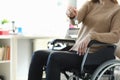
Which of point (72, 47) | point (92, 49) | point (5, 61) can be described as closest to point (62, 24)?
point (5, 61)

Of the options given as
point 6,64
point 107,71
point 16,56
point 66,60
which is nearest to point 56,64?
point 66,60

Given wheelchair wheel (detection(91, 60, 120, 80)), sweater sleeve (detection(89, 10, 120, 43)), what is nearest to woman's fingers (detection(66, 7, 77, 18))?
sweater sleeve (detection(89, 10, 120, 43))

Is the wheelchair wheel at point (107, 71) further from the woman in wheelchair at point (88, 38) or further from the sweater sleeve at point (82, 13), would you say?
the sweater sleeve at point (82, 13)

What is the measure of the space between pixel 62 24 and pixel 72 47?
146cm

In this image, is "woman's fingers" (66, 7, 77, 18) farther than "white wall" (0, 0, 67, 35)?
No

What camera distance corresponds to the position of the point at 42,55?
1.90m

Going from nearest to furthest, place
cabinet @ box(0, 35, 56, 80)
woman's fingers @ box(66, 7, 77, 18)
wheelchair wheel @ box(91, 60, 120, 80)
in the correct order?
wheelchair wheel @ box(91, 60, 120, 80), woman's fingers @ box(66, 7, 77, 18), cabinet @ box(0, 35, 56, 80)

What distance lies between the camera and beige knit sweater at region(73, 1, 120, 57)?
5.51ft

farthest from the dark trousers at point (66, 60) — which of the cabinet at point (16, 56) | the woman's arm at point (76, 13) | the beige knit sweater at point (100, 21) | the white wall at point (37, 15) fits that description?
the white wall at point (37, 15)

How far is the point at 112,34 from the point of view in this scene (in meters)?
1.69

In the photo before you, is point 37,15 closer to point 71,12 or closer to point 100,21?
point 71,12

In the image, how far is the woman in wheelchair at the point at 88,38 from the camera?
1.64m

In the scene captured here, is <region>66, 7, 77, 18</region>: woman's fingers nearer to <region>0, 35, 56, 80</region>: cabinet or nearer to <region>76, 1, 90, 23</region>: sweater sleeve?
<region>76, 1, 90, 23</region>: sweater sleeve

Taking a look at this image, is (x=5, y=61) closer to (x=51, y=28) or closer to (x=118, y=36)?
(x=51, y=28)
